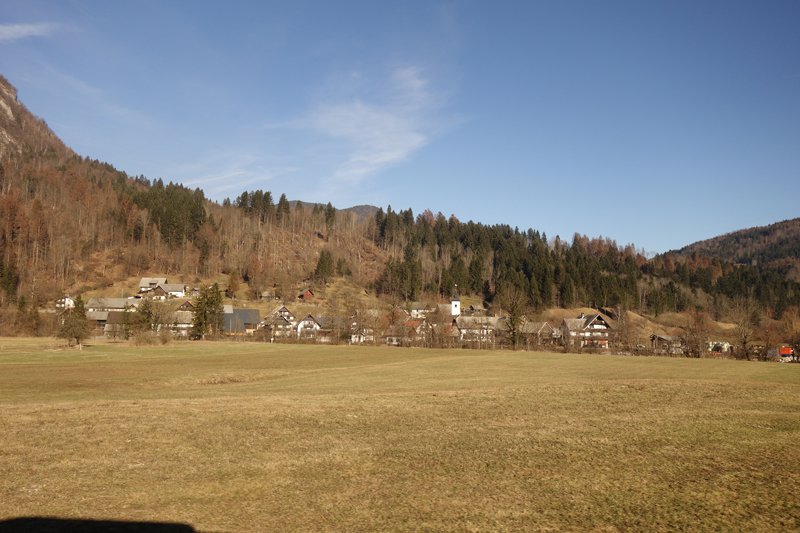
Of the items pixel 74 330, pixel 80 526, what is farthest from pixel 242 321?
pixel 80 526

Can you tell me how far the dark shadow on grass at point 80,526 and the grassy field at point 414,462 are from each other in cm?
22

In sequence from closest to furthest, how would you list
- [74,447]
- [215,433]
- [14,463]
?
[14,463]
[74,447]
[215,433]

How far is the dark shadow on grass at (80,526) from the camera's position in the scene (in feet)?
25.1

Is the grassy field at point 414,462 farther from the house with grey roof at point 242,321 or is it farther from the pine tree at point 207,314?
the house with grey roof at point 242,321

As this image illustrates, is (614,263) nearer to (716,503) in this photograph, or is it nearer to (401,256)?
(401,256)

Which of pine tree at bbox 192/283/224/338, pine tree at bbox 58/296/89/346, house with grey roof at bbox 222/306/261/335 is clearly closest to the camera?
pine tree at bbox 58/296/89/346

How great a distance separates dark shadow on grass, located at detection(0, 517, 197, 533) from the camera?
764cm

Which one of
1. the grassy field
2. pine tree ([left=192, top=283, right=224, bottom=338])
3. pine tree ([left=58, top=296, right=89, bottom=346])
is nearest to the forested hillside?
pine tree ([left=192, top=283, right=224, bottom=338])

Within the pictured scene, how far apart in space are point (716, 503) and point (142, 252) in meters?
152

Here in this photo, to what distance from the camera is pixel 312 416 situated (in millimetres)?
17047

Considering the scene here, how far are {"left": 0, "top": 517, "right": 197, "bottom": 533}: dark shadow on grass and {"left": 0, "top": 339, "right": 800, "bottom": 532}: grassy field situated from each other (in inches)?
8.8

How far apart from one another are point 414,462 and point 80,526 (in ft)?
22.2

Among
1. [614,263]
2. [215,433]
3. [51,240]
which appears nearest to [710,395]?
[215,433]

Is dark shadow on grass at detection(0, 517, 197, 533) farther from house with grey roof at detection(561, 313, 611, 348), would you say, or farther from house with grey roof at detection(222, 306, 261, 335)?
house with grey roof at detection(561, 313, 611, 348)
